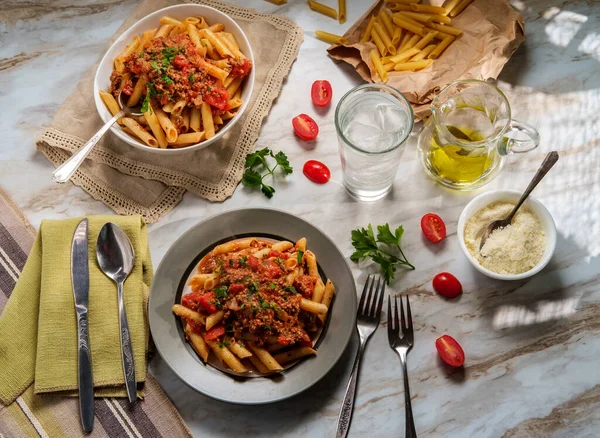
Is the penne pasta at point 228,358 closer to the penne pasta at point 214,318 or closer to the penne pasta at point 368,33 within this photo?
the penne pasta at point 214,318

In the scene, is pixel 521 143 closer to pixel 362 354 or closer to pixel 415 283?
pixel 415 283

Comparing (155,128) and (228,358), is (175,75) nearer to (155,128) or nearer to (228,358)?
(155,128)

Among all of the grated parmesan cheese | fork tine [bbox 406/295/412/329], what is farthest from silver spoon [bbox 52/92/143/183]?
the grated parmesan cheese

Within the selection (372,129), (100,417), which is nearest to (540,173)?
(372,129)

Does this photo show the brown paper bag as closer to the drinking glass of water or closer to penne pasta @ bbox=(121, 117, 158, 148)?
the drinking glass of water

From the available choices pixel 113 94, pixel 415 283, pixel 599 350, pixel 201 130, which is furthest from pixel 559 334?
pixel 113 94

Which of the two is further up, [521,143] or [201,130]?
[521,143]

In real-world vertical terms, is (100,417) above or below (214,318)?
below
